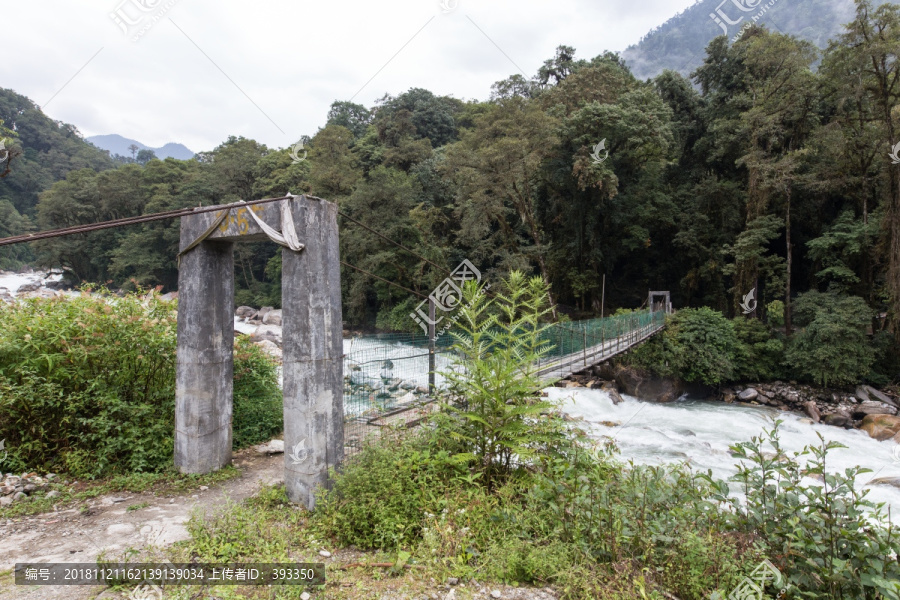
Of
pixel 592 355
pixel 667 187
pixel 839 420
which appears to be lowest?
pixel 839 420

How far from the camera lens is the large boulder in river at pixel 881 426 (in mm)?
10000

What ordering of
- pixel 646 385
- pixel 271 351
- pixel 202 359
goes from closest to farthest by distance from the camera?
pixel 202 359 → pixel 271 351 → pixel 646 385

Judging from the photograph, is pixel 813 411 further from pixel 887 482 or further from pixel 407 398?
pixel 407 398

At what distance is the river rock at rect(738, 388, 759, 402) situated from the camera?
13273 mm

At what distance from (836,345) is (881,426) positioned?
2.57 metres

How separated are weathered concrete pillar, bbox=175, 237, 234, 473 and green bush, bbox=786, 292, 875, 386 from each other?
14.3m

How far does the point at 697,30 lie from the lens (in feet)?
384

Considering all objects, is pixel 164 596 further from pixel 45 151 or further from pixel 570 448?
pixel 45 151

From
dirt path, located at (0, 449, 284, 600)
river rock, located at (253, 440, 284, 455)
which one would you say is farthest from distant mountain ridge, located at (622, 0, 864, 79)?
dirt path, located at (0, 449, 284, 600)

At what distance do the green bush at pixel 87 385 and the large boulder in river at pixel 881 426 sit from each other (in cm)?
1331

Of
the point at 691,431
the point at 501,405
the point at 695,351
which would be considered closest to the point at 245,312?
the point at 695,351

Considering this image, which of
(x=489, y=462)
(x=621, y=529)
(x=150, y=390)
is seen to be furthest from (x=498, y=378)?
(x=150, y=390)

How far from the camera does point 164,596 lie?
2164 mm

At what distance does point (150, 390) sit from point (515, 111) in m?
14.6
